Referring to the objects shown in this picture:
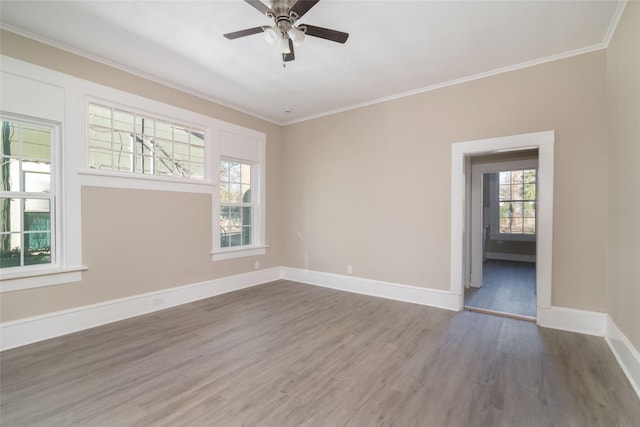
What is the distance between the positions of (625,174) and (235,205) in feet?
15.6

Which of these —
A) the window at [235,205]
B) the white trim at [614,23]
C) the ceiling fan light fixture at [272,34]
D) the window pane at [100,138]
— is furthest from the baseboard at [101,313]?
the white trim at [614,23]

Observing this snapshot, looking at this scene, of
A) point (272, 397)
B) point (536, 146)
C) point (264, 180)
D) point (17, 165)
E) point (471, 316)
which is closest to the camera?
point (272, 397)

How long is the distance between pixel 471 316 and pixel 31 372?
4420 mm

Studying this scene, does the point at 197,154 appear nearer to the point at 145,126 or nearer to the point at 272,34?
the point at 145,126

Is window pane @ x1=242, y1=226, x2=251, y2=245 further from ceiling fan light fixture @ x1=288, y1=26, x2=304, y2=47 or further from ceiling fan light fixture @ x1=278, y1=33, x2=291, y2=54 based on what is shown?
ceiling fan light fixture @ x1=288, y1=26, x2=304, y2=47

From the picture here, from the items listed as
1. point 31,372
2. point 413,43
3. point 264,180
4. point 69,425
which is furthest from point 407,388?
point 264,180

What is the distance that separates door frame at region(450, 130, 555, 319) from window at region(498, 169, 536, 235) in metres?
4.66

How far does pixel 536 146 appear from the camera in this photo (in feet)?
10.9

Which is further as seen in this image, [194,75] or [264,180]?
[264,180]

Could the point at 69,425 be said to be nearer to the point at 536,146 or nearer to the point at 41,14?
the point at 41,14

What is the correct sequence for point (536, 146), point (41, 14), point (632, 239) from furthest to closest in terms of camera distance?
point (536, 146) → point (41, 14) → point (632, 239)

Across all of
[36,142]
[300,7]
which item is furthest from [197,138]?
[300,7]

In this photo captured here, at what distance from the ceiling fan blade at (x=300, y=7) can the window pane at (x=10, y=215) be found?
323 centimetres

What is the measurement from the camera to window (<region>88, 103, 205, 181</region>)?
3.39 metres
